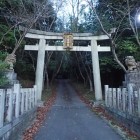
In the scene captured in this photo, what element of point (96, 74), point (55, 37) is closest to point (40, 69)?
point (55, 37)

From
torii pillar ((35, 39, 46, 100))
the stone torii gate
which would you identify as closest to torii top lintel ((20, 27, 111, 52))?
the stone torii gate

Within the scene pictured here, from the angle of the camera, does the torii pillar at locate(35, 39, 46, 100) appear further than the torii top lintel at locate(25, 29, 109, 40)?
No

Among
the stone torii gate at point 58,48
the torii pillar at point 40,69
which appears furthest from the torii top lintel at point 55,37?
the torii pillar at point 40,69

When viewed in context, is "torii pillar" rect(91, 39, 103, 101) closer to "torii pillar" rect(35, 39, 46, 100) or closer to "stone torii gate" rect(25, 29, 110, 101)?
"stone torii gate" rect(25, 29, 110, 101)

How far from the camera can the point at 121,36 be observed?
22688 millimetres

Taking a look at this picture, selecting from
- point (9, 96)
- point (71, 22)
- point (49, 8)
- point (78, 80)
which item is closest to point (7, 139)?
point (9, 96)

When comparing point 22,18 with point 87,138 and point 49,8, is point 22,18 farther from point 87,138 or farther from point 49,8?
point 87,138

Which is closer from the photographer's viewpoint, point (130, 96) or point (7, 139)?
point (7, 139)

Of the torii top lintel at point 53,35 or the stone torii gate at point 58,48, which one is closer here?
the stone torii gate at point 58,48

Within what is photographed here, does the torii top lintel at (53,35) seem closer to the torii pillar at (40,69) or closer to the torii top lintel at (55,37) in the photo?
the torii top lintel at (55,37)

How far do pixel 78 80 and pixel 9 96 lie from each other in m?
37.5

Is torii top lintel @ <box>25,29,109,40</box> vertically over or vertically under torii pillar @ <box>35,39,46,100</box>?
over

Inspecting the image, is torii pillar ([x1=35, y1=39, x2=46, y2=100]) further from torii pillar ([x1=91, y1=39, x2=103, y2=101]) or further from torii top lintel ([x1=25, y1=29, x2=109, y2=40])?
torii pillar ([x1=91, y1=39, x2=103, y2=101])

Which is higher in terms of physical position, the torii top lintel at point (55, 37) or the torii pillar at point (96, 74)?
the torii top lintel at point (55, 37)
